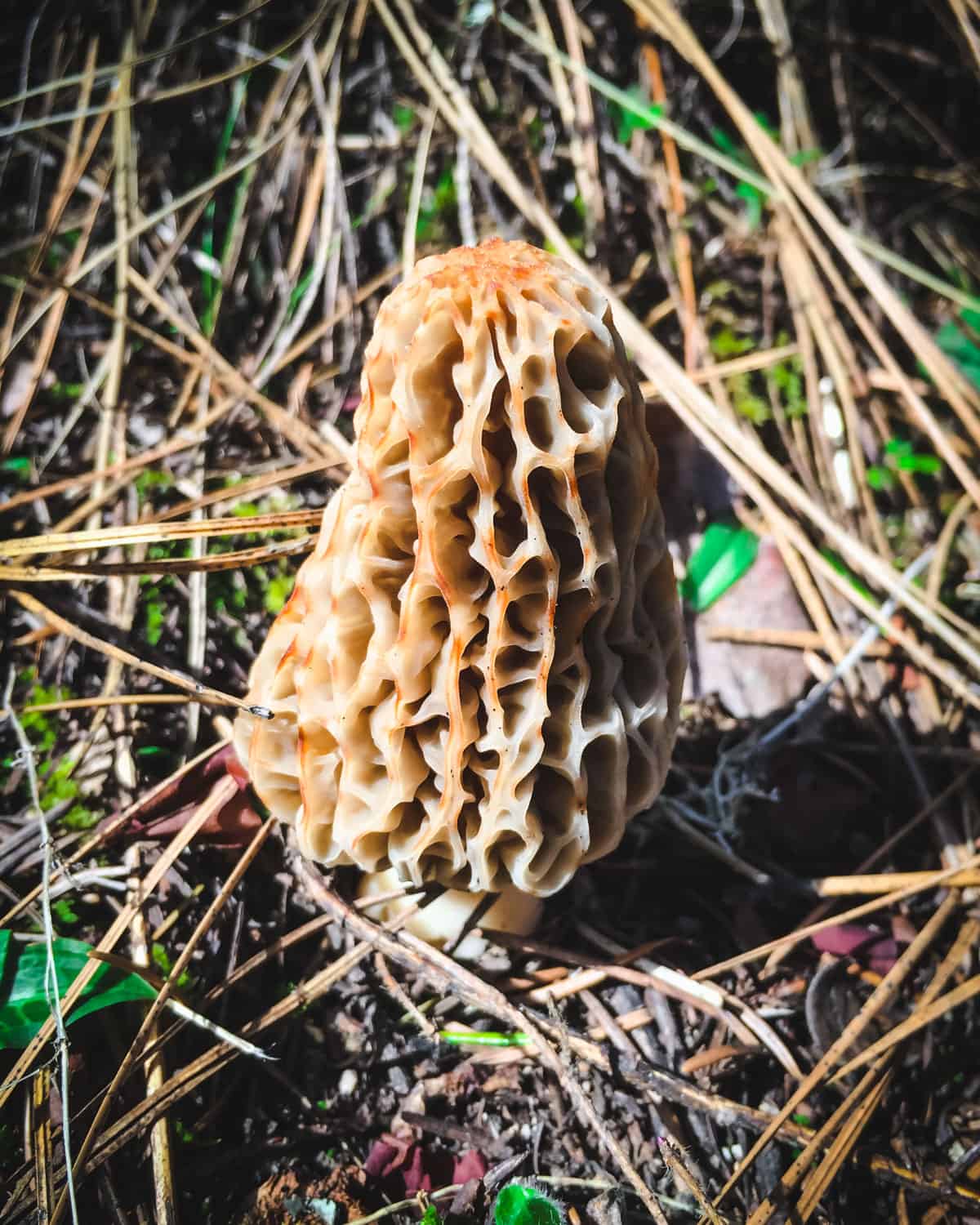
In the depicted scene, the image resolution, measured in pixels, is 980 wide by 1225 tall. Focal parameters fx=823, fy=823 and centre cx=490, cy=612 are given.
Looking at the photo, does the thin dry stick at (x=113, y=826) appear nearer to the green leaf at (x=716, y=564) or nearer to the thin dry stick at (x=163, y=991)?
the thin dry stick at (x=163, y=991)

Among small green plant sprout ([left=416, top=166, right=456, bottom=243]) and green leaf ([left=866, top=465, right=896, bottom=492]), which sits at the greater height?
small green plant sprout ([left=416, top=166, right=456, bottom=243])

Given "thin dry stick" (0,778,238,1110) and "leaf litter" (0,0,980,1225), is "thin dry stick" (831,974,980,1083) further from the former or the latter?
"thin dry stick" (0,778,238,1110)

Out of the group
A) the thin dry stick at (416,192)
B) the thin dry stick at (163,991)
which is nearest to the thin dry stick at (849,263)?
the thin dry stick at (416,192)

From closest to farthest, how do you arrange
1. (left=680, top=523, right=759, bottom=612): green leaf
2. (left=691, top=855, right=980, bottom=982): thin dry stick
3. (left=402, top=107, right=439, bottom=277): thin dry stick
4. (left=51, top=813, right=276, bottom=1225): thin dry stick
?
(left=51, top=813, right=276, bottom=1225): thin dry stick < (left=691, top=855, right=980, bottom=982): thin dry stick < (left=680, top=523, right=759, bottom=612): green leaf < (left=402, top=107, right=439, bottom=277): thin dry stick

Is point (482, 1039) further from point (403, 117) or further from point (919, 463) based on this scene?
point (403, 117)

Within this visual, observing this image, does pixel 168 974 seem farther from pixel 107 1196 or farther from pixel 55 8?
pixel 55 8

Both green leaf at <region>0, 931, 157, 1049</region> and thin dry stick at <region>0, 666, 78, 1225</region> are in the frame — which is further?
green leaf at <region>0, 931, 157, 1049</region>

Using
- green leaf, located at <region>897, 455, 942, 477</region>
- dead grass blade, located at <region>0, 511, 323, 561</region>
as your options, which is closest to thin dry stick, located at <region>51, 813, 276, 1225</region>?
dead grass blade, located at <region>0, 511, 323, 561</region>
